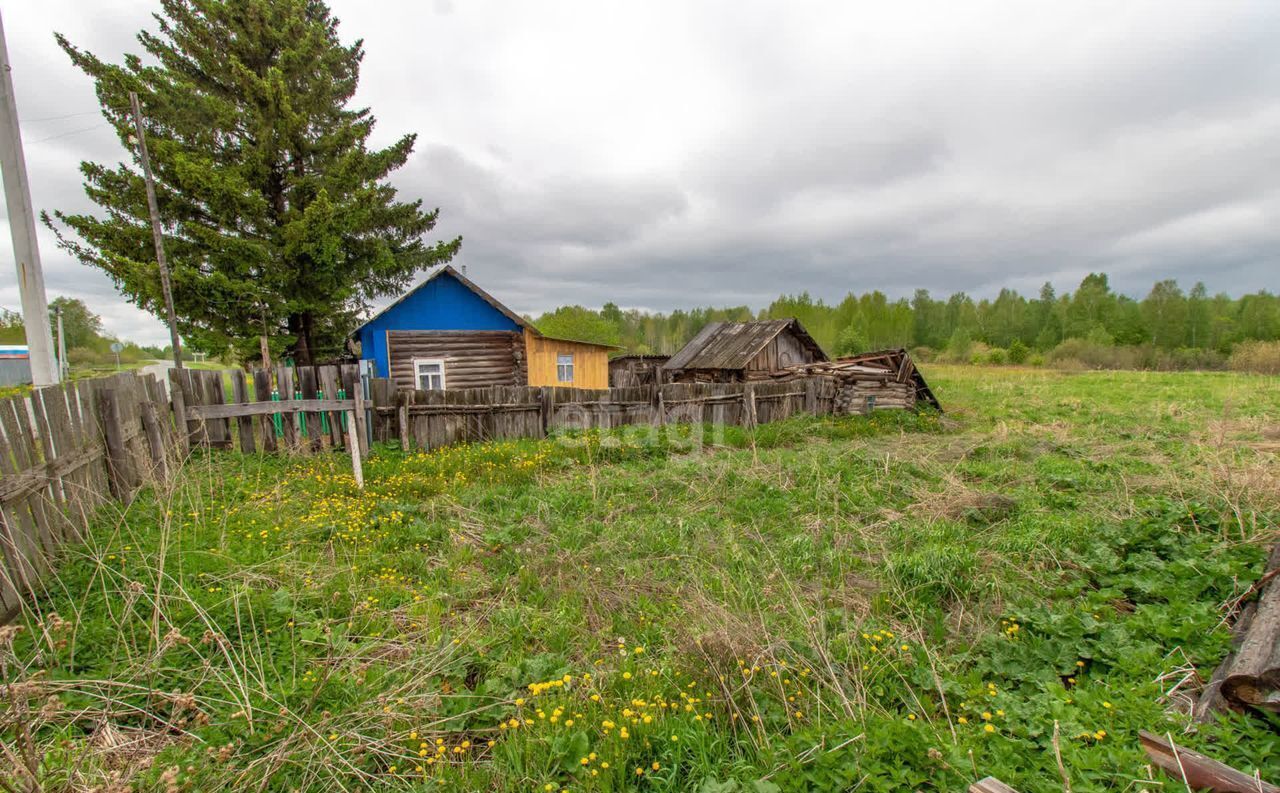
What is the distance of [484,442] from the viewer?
10.4 meters

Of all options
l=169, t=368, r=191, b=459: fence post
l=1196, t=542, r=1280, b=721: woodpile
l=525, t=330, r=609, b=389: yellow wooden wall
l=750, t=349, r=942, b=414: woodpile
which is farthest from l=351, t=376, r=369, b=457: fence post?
l=750, t=349, r=942, b=414: woodpile

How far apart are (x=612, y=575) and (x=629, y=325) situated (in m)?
90.0

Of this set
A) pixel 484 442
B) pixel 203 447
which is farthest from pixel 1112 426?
pixel 203 447

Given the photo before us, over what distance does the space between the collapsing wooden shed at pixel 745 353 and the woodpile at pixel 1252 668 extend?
1379 cm

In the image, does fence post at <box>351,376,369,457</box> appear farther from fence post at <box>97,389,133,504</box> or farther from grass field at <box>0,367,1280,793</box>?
fence post at <box>97,389,133,504</box>

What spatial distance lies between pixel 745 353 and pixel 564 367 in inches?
277

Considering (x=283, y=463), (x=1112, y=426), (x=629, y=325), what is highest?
(x=629, y=325)

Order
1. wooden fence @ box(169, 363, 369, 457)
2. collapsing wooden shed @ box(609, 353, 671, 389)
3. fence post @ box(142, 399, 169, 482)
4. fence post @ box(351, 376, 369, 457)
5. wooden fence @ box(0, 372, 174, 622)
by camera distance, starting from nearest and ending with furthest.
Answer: wooden fence @ box(0, 372, 174, 622), fence post @ box(142, 399, 169, 482), wooden fence @ box(169, 363, 369, 457), fence post @ box(351, 376, 369, 457), collapsing wooden shed @ box(609, 353, 671, 389)

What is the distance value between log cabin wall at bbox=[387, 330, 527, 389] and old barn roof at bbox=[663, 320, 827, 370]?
632 cm

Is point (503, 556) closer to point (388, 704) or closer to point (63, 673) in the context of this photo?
point (388, 704)

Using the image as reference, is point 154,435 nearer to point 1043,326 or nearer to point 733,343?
point 733,343

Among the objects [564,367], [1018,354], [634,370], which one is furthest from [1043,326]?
[564,367]

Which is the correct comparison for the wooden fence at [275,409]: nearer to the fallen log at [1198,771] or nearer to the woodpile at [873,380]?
the fallen log at [1198,771]

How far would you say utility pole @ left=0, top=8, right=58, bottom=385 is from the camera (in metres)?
5.55
